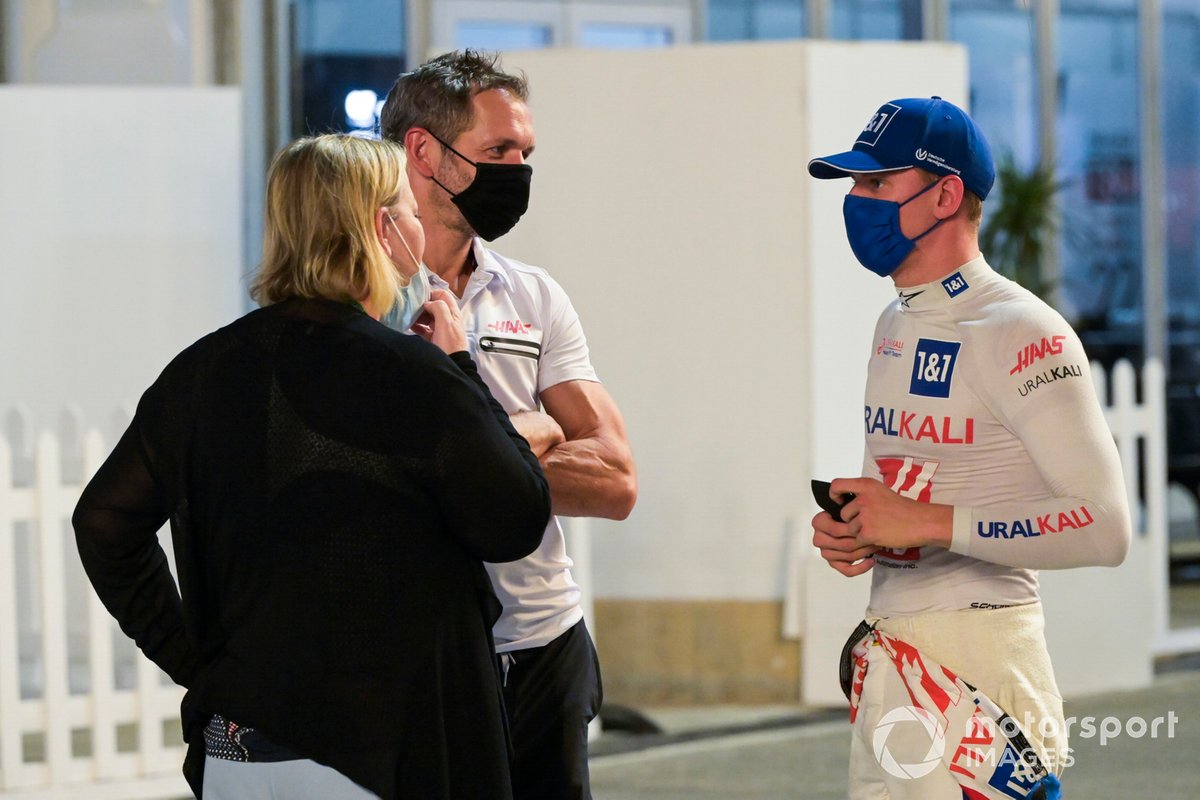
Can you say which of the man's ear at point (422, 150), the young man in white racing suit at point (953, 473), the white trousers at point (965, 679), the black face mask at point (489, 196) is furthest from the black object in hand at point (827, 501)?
the man's ear at point (422, 150)

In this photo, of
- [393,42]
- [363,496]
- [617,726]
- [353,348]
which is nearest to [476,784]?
[363,496]

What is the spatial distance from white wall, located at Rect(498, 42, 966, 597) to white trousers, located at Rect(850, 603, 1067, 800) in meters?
3.30

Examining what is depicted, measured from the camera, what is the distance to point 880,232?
2.05 metres

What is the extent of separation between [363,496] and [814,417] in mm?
3776

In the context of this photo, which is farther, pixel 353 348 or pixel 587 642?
pixel 587 642

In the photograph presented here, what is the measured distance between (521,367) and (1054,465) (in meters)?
0.82

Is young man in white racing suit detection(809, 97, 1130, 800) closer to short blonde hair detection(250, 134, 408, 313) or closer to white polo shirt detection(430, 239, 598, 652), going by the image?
white polo shirt detection(430, 239, 598, 652)

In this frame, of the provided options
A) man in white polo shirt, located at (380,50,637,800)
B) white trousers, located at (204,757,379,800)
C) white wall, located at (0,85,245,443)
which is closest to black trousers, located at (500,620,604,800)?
man in white polo shirt, located at (380,50,637,800)

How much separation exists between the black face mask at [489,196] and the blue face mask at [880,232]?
1.72 feet

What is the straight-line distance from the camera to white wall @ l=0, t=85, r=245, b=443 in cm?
543

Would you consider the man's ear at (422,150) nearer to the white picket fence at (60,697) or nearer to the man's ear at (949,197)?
the man's ear at (949,197)

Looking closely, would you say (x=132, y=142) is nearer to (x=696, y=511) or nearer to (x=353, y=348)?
(x=696, y=511)

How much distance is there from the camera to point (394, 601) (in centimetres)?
169

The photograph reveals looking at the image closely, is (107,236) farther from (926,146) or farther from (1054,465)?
(1054,465)
